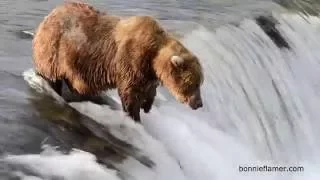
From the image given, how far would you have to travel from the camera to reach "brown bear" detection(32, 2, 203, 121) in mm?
5688

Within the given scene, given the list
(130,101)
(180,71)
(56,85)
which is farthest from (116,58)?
(56,85)

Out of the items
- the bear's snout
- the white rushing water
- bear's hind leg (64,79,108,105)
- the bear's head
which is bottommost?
the white rushing water

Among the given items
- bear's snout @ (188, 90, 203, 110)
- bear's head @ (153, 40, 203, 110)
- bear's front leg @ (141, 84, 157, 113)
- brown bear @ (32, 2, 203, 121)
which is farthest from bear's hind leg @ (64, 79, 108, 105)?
bear's snout @ (188, 90, 203, 110)

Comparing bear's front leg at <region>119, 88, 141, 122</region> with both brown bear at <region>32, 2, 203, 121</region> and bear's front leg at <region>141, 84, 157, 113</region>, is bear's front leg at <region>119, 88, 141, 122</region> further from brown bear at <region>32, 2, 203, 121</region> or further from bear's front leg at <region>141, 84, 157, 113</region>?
bear's front leg at <region>141, 84, 157, 113</region>

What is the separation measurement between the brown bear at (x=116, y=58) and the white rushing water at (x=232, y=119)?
0.72ft

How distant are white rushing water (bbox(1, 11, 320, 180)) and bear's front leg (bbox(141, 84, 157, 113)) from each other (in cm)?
15

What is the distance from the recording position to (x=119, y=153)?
18.0 feet

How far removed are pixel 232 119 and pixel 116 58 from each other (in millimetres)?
2257

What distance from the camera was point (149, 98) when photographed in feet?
19.7

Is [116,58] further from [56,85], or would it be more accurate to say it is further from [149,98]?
[56,85]

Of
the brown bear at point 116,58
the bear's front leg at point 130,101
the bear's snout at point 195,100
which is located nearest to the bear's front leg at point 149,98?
the brown bear at point 116,58

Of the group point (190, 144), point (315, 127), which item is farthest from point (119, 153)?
point (315, 127)

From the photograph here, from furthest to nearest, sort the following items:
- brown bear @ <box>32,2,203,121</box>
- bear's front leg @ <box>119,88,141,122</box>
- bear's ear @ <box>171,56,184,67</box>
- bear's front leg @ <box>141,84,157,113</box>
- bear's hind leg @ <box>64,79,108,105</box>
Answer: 1. bear's hind leg @ <box>64,79,108,105</box>
2. bear's front leg @ <box>141,84,157,113</box>
3. bear's front leg @ <box>119,88,141,122</box>
4. brown bear @ <box>32,2,203,121</box>
5. bear's ear @ <box>171,56,184,67</box>

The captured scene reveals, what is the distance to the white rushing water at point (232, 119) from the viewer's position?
577 centimetres
